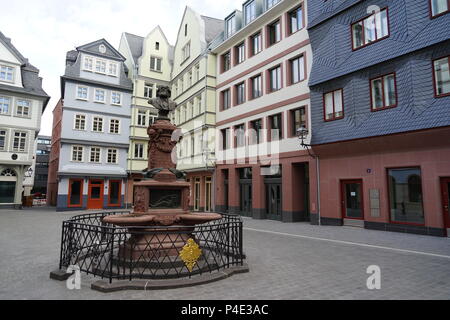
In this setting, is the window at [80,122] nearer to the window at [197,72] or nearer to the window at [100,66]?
the window at [100,66]

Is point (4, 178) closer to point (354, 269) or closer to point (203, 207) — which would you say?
point (203, 207)

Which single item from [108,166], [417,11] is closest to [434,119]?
[417,11]

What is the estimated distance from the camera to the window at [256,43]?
71.8ft

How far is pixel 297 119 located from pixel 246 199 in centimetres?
740

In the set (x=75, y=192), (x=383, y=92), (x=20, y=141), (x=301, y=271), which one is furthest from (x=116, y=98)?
(x=301, y=271)

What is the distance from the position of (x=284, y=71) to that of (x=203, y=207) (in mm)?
14292

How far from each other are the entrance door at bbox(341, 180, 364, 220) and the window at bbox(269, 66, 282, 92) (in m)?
8.08

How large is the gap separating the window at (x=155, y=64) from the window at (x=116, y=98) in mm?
5041

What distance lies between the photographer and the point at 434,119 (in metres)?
11.9

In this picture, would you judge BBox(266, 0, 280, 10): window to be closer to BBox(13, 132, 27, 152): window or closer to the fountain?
the fountain

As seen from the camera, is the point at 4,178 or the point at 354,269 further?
the point at 4,178

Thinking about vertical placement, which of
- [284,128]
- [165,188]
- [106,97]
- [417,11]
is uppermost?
[106,97]

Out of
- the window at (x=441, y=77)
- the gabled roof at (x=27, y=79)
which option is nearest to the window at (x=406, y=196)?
the window at (x=441, y=77)

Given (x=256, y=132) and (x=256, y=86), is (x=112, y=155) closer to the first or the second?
(x=256, y=132)
